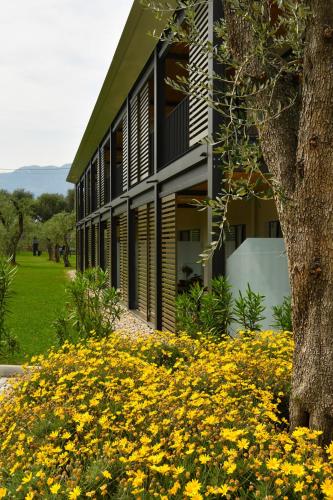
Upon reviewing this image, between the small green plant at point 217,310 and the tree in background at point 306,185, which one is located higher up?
the tree in background at point 306,185

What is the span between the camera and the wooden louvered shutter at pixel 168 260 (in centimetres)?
964

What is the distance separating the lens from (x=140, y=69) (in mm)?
11859

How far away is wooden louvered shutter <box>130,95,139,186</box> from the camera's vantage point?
13352 mm

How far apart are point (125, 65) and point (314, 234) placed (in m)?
9.76

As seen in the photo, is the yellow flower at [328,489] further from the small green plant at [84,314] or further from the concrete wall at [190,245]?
the concrete wall at [190,245]

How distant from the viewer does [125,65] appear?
1158 cm

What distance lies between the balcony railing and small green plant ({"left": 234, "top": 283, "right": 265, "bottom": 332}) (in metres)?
3.38

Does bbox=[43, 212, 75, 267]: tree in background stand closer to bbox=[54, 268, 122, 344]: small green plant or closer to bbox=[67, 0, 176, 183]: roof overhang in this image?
bbox=[67, 0, 176, 183]: roof overhang

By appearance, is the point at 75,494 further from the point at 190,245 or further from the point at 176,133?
the point at 190,245

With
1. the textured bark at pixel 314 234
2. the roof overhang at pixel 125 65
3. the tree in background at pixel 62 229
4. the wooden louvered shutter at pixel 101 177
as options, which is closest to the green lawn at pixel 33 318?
the textured bark at pixel 314 234

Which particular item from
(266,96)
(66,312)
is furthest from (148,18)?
(266,96)

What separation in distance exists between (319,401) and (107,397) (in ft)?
5.46

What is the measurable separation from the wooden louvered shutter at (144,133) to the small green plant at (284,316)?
6.98 metres

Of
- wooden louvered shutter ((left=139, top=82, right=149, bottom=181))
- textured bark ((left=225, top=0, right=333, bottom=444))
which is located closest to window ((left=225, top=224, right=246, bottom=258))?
wooden louvered shutter ((left=139, top=82, right=149, bottom=181))
